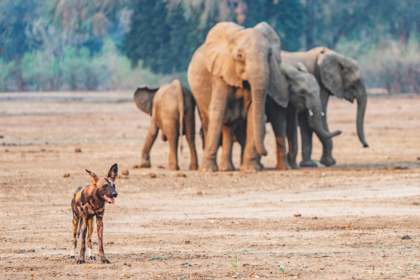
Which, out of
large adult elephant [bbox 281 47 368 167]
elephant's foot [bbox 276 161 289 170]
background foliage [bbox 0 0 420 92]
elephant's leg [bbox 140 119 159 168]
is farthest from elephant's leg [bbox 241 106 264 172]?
background foliage [bbox 0 0 420 92]

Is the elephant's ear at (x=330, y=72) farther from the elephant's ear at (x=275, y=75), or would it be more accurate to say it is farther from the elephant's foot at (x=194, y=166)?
the elephant's foot at (x=194, y=166)

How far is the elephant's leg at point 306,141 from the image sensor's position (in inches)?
1086

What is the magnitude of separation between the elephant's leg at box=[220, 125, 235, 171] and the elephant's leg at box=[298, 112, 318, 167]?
1713 mm

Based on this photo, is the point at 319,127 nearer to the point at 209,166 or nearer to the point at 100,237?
the point at 209,166

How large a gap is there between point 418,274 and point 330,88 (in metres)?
15.3

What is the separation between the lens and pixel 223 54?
85.3 feet

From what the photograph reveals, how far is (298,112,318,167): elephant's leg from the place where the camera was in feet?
90.5

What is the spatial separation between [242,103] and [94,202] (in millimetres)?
12259

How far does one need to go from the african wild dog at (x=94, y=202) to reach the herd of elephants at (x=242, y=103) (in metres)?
10.9

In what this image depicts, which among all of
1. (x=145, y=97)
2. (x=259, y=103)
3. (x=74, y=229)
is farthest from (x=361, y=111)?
(x=74, y=229)

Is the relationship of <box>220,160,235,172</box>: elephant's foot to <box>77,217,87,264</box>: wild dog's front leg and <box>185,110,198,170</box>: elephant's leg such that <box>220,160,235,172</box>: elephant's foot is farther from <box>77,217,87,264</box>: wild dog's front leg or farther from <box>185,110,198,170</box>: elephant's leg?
<box>77,217,87,264</box>: wild dog's front leg

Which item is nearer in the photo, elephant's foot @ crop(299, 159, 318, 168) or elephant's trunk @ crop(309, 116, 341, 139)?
elephant's trunk @ crop(309, 116, 341, 139)

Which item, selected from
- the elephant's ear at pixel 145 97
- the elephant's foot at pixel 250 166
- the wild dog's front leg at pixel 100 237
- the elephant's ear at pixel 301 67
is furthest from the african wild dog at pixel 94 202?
the elephant's ear at pixel 145 97

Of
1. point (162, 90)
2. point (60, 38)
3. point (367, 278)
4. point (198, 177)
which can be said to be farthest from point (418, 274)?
point (60, 38)
